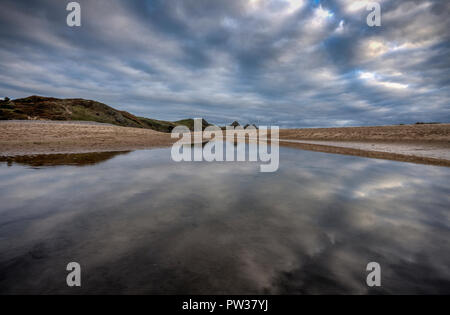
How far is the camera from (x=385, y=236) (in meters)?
4.28

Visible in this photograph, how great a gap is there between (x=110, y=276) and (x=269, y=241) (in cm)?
277

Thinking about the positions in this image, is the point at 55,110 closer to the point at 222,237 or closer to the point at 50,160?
the point at 50,160

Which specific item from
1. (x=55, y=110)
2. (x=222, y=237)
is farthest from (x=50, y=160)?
(x=55, y=110)

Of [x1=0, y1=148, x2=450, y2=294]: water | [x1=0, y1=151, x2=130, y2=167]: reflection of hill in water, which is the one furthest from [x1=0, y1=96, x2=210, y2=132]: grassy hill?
[x1=0, y1=148, x2=450, y2=294]: water

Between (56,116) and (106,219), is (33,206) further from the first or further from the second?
(56,116)

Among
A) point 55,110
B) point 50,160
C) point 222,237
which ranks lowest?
point 222,237

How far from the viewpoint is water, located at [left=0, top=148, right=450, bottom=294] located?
9.59 ft

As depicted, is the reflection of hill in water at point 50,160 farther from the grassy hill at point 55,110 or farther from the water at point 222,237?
the grassy hill at point 55,110

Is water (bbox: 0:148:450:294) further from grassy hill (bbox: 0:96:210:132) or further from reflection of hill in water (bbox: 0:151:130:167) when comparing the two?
grassy hill (bbox: 0:96:210:132)

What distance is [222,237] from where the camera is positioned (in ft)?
13.6

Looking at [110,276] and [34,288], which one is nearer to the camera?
[34,288]

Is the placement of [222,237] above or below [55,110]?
below

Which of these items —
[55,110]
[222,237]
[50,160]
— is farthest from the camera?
[55,110]

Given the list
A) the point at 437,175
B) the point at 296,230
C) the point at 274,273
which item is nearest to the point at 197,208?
the point at 296,230
